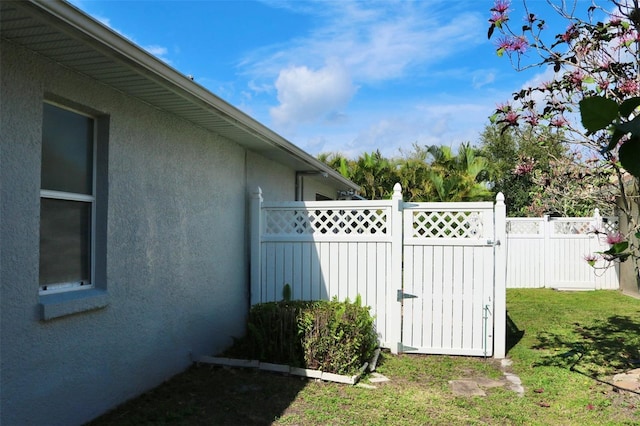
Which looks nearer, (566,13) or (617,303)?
(566,13)

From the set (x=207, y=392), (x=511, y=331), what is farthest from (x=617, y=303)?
(x=207, y=392)

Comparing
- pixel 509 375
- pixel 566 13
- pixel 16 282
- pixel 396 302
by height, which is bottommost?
pixel 509 375

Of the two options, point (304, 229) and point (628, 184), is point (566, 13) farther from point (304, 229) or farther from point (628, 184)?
point (628, 184)

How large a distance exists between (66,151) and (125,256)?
1.17 metres

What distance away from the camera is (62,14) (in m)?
3.14

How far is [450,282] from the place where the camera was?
24.6 ft

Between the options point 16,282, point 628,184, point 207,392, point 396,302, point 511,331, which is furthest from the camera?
point 628,184

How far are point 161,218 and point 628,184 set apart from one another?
10906 mm

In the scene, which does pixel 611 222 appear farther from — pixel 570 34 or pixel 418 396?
pixel 418 396

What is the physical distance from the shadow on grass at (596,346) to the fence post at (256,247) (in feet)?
13.7

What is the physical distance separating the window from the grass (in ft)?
4.56

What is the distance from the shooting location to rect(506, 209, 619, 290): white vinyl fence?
14953mm

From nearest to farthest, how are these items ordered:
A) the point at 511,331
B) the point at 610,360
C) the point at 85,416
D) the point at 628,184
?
the point at 85,416 < the point at 610,360 < the point at 511,331 < the point at 628,184

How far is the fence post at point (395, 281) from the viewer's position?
294 inches
